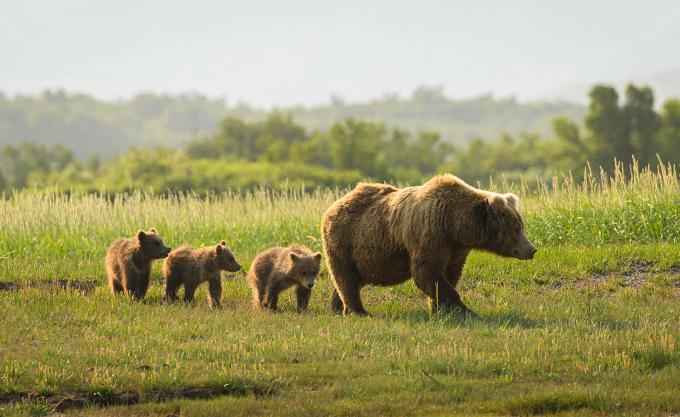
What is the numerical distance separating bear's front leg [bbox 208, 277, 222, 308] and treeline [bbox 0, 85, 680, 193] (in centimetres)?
2593

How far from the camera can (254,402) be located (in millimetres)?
8781

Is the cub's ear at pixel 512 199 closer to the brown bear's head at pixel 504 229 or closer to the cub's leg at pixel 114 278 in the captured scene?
the brown bear's head at pixel 504 229

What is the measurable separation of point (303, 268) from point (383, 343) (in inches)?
114

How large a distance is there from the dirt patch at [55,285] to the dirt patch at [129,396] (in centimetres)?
662

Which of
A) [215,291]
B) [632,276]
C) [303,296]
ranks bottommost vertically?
[632,276]

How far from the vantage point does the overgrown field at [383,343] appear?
29.1 feet

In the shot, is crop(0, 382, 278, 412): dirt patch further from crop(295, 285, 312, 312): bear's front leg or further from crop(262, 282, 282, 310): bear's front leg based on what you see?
crop(295, 285, 312, 312): bear's front leg

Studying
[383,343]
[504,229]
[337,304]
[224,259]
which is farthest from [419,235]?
[224,259]

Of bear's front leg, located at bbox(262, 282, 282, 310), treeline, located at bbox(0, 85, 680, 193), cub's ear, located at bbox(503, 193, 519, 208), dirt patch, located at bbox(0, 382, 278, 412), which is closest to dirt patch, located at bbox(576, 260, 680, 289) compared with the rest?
cub's ear, located at bbox(503, 193, 519, 208)

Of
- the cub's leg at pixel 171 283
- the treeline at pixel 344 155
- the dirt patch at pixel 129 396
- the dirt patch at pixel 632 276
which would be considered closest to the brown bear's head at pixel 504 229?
the dirt patch at pixel 632 276

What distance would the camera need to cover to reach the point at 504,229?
40.6 ft

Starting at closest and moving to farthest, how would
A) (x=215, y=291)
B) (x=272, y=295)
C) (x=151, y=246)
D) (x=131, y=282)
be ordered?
(x=272, y=295)
(x=215, y=291)
(x=131, y=282)
(x=151, y=246)

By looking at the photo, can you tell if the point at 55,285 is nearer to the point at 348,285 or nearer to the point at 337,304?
the point at 337,304

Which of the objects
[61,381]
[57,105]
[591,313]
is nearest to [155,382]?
[61,381]
